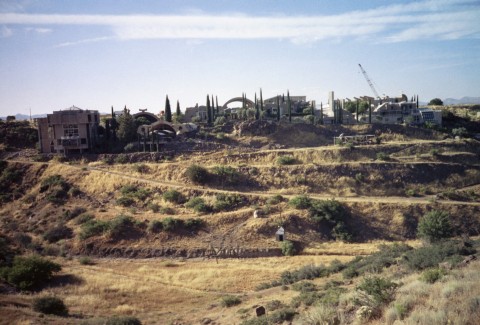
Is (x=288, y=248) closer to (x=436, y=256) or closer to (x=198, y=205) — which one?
(x=198, y=205)

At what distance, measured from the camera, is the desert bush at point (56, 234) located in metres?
37.0

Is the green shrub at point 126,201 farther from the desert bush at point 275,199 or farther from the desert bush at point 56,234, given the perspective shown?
the desert bush at point 275,199

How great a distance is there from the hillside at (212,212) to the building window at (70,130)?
482 cm

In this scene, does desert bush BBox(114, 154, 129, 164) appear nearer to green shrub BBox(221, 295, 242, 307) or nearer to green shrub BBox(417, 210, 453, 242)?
green shrub BBox(221, 295, 242, 307)

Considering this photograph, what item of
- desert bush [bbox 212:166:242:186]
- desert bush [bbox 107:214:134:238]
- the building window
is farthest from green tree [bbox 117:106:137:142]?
desert bush [bbox 107:214:134:238]

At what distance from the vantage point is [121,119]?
56.8 m

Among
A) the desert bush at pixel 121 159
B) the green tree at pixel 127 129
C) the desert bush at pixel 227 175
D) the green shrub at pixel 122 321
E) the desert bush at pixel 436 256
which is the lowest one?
the green shrub at pixel 122 321

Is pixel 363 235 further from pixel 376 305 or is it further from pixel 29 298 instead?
pixel 29 298

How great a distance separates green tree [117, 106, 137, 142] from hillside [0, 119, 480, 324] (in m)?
5.43

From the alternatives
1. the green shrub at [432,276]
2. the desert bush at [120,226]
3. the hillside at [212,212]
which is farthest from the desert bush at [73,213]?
the green shrub at [432,276]

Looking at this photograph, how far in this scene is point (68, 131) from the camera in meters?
54.8

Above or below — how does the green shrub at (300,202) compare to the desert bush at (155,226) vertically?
above

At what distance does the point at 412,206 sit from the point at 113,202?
101 feet

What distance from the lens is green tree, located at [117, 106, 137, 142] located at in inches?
2196
